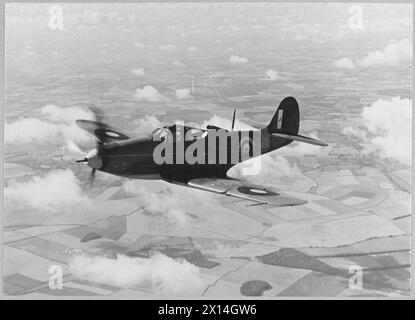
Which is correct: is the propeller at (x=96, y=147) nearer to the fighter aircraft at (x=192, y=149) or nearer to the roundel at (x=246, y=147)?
the fighter aircraft at (x=192, y=149)

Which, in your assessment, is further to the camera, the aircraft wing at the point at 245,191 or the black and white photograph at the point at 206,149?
the black and white photograph at the point at 206,149

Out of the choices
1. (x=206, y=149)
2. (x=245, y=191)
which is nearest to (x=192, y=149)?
(x=206, y=149)

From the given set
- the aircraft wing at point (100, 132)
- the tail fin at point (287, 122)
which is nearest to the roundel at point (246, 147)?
the tail fin at point (287, 122)

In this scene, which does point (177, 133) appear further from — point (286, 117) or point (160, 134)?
point (286, 117)

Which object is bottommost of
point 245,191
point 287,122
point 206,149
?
point 245,191

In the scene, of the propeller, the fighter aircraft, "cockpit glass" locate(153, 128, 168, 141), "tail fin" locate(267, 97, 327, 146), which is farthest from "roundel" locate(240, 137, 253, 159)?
the propeller

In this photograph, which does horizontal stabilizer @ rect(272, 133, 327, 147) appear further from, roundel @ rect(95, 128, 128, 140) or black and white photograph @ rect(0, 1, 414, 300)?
roundel @ rect(95, 128, 128, 140)
